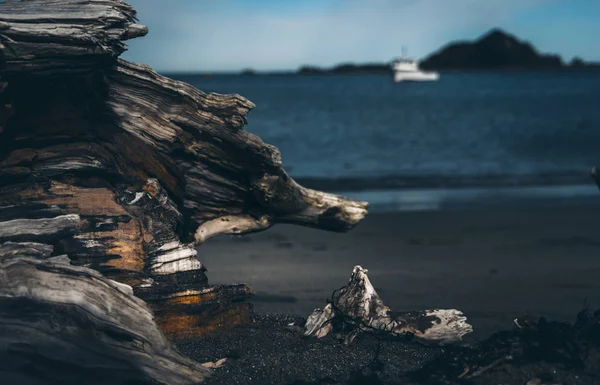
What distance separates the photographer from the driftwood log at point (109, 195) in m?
5.31

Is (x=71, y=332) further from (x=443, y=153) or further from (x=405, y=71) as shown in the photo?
(x=405, y=71)

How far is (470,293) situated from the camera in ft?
28.4

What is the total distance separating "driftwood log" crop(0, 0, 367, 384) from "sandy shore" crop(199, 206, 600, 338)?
1683mm

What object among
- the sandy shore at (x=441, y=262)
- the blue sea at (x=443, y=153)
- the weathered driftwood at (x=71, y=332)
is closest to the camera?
the weathered driftwood at (x=71, y=332)

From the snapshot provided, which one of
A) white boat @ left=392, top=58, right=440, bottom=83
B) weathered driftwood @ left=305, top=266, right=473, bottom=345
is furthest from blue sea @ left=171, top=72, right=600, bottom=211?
white boat @ left=392, top=58, right=440, bottom=83

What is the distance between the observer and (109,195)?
643 cm

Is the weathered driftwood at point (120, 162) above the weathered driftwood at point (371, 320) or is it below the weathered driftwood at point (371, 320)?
above

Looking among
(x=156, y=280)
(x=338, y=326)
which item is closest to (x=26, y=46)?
(x=156, y=280)

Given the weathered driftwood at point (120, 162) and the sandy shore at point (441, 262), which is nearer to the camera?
the weathered driftwood at point (120, 162)

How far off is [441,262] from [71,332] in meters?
6.21

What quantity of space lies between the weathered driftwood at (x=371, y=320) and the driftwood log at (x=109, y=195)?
2.64 feet

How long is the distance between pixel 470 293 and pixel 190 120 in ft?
13.1

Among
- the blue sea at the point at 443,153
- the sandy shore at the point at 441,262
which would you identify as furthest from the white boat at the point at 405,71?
the sandy shore at the point at 441,262

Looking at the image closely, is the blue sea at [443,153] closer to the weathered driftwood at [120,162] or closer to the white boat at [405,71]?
the weathered driftwood at [120,162]
